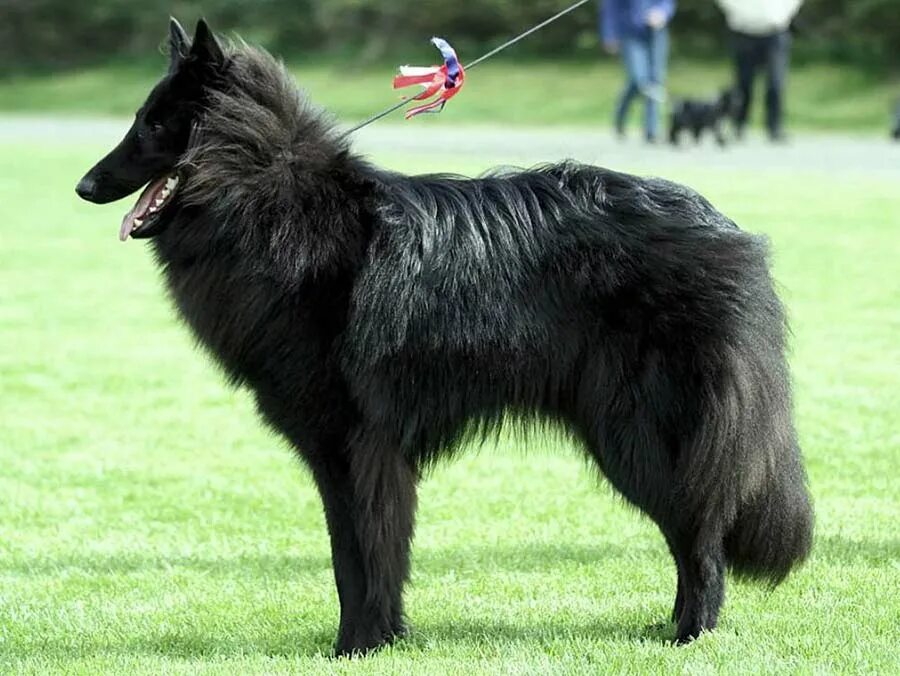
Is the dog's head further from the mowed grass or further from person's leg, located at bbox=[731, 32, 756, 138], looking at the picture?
person's leg, located at bbox=[731, 32, 756, 138]

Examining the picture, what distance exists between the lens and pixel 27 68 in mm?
36656

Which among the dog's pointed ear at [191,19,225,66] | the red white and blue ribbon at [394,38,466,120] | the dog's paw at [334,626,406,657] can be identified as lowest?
the dog's paw at [334,626,406,657]

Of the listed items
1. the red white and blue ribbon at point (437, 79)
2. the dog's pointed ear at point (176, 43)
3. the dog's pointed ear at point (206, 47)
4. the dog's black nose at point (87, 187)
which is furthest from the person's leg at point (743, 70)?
the dog's black nose at point (87, 187)

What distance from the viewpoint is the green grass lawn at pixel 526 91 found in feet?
79.3

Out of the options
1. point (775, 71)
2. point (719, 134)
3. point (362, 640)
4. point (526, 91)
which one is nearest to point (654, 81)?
point (719, 134)

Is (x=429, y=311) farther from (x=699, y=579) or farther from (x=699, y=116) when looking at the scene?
(x=699, y=116)

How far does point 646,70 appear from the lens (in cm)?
1841

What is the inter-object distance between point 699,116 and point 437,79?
48.0 ft

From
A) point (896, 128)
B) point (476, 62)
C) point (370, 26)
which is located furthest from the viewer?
point (370, 26)

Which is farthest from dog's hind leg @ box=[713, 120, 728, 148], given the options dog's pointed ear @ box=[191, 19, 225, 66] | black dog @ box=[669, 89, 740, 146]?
dog's pointed ear @ box=[191, 19, 225, 66]

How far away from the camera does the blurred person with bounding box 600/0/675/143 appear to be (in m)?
17.8

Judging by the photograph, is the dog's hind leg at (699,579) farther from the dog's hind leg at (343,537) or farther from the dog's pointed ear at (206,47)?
the dog's pointed ear at (206,47)

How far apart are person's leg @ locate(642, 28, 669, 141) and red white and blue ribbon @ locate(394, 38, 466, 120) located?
1429 centimetres

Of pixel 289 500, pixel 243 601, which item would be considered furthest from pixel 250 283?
pixel 289 500
